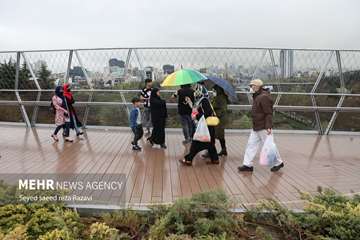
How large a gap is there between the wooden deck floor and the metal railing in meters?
1.24

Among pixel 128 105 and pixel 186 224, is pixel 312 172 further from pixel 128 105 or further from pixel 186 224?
pixel 128 105

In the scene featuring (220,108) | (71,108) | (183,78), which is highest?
(183,78)

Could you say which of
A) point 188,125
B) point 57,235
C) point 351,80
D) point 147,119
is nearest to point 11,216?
point 57,235

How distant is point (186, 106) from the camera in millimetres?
8086

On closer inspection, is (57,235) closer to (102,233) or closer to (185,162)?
(102,233)

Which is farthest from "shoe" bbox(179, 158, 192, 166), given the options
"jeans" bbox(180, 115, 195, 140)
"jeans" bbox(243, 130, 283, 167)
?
"jeans" bbox(180, 115, 195, 140)

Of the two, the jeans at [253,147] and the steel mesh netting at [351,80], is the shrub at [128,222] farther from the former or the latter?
the steel mesh netting at [351,80]

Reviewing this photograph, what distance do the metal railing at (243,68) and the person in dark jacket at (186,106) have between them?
151 cm

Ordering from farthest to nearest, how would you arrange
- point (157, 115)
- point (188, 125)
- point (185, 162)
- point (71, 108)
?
1. point (71, 108)
2. point (188, 125)
3. point (157, 115)
4. point (185, 162)

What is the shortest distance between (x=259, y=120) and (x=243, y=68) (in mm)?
4069

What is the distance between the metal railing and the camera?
9.89 m

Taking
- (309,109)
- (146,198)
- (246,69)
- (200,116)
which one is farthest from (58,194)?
(309,109)

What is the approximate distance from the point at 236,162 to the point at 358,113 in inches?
201

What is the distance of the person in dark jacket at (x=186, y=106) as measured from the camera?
778cm
